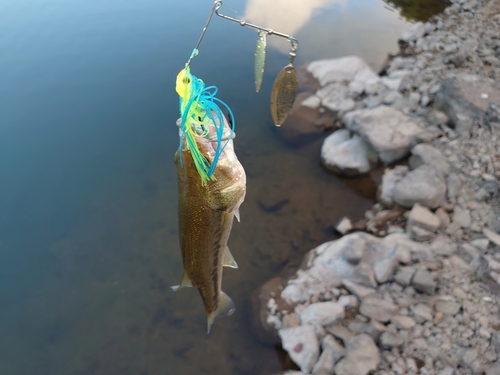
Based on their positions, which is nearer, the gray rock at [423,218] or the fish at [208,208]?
the fish at [208,208]

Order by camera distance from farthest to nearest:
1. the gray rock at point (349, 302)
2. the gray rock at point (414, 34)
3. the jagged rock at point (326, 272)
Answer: the gray rock at point (414, 34) < the jagged rock at point (326, 272) < the gray rock at point (349, 302)

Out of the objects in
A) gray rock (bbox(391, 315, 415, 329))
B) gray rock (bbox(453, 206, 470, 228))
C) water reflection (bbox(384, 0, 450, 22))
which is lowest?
gray rock (bbox(391, 315, 415, 329))

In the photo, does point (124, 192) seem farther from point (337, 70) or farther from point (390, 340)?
point (337, 70)

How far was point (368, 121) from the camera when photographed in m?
6.12

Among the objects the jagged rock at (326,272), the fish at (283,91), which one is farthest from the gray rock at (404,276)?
the fish at (283,91)

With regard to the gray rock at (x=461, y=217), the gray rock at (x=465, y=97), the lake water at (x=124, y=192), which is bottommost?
the lake water at (x=124, y=192)

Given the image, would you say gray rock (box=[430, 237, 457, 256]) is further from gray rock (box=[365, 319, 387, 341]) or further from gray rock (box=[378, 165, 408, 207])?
gray rock (box=[365, 319, 387, 341])

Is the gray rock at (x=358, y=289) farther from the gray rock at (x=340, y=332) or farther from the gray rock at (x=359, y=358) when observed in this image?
the gray rock at (x=359, y=358)

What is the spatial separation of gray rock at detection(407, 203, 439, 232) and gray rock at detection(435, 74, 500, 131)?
185 cm

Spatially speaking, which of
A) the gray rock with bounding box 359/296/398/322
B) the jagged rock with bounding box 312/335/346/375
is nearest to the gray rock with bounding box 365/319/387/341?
the gray rock with bounding box 359/296/398/322

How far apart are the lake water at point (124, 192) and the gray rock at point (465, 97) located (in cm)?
182

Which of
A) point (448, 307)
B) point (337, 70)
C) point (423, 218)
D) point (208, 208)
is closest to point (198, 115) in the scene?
point (208, 208)

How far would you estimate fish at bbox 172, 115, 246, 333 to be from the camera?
1.74 meters

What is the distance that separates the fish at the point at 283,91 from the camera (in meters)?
2.22
